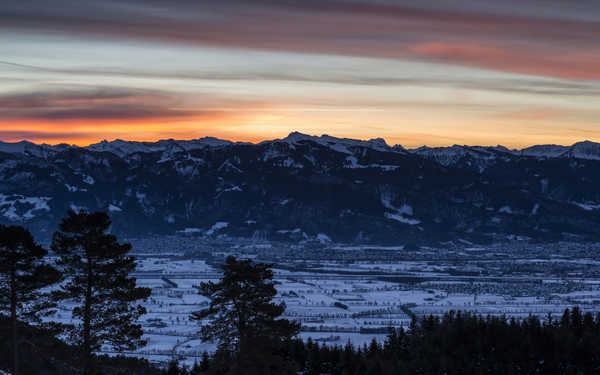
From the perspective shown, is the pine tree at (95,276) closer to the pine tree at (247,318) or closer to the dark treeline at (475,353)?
the pine tree at (247,318)

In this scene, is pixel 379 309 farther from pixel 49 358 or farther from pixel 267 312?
pixel 267 312

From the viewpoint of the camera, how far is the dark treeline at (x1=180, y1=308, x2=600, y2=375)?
61125mm

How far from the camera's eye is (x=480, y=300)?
605ft

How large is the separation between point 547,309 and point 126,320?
130429 mm

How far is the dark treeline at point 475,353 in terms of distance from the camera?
6112 centimetres

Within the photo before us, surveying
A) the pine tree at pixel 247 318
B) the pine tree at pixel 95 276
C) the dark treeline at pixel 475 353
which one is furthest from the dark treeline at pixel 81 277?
the dark treeline at pixel 475 353

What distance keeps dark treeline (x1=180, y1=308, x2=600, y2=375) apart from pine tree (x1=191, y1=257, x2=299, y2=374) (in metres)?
6.22

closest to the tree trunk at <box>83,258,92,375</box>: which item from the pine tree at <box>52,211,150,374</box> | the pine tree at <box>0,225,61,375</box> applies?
the pine tree at <box>52,211,150,374</box>

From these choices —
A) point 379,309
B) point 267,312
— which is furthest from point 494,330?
point 379,309

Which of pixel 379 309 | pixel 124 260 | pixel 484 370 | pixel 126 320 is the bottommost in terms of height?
pixel 379 309

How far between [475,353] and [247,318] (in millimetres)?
21129

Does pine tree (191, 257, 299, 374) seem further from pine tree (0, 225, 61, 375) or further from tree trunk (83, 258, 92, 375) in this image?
pine tree (0, 225, 61, 375)

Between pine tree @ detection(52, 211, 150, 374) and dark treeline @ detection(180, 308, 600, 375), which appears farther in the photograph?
dark treeline @ detection(180, 308, 600, 375)

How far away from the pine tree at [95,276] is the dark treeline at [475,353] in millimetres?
8659
